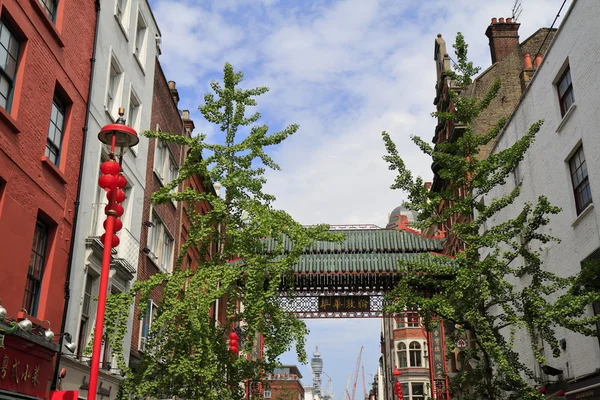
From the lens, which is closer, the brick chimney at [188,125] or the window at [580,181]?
the window at [580,181]

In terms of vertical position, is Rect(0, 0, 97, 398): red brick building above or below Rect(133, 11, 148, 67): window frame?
below

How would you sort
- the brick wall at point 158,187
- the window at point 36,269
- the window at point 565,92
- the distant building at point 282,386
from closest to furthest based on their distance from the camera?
the window at point 36,269 < the distant building at point 282,386 < the window at point 565,92 < the brick wall at point 158,187

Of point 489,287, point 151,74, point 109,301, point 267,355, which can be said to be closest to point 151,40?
point 151,74

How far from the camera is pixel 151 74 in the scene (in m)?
24.4

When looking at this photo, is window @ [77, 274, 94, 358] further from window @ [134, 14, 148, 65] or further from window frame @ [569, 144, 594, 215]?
window frame @ [569, 144, 594, 215]

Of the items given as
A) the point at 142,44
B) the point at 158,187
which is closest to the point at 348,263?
the point at 158,187

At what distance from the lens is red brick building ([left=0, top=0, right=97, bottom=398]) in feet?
42.0

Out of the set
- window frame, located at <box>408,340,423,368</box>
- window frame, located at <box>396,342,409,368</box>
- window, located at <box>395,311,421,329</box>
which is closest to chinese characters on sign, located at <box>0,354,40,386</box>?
window, located at <box>395,311,421,329</box>

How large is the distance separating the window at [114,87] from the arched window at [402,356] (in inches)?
1764

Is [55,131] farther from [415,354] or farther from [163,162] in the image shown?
[415,354]

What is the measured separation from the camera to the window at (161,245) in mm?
25234

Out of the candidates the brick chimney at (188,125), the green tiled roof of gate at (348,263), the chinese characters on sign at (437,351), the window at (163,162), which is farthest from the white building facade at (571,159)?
the brick chimney at (188,125)

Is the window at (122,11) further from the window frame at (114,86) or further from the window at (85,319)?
the window at (85,319)

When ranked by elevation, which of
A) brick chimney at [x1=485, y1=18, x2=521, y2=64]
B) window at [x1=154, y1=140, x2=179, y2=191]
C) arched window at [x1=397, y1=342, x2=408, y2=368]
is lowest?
arched window at [x1=397, y1=342, x2=408, y2=368]
